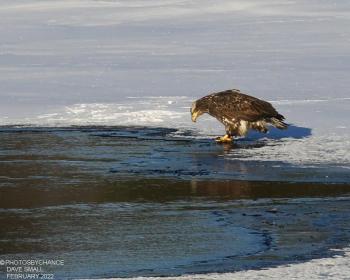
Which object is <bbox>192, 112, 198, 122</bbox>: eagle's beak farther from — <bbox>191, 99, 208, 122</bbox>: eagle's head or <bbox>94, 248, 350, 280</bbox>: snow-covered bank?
<bbox>94, 248, 350, 280</bbox>: snow-covered bank

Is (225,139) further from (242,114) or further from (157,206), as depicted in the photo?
(157,206)

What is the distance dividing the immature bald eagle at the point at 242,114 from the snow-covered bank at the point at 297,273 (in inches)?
198

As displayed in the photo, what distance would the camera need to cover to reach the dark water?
730 cm

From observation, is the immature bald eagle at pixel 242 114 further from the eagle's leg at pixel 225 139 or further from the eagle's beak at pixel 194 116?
the eagle's beak at pixel 194 116

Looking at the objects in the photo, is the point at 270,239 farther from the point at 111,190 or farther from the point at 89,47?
the point at 89,47

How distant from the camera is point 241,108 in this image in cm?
1203

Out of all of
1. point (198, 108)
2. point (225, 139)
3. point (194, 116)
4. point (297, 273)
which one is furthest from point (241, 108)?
point (297, 273)

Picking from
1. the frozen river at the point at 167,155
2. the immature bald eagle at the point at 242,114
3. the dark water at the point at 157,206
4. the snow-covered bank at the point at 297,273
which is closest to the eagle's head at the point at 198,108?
the immature bald eagle at the point at 242,114

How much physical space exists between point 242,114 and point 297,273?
17.6 ft

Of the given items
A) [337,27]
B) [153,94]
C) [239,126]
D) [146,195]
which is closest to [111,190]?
[146,195]

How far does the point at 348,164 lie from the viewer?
10453 millimetres

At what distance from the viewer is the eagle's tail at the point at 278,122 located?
11.9m

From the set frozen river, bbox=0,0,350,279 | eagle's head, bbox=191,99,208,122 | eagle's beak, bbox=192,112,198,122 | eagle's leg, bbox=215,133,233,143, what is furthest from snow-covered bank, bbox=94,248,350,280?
eagle's beak, bbox=192,112,198,122

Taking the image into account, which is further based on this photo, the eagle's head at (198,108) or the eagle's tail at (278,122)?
the eagle's head at (198,108)
